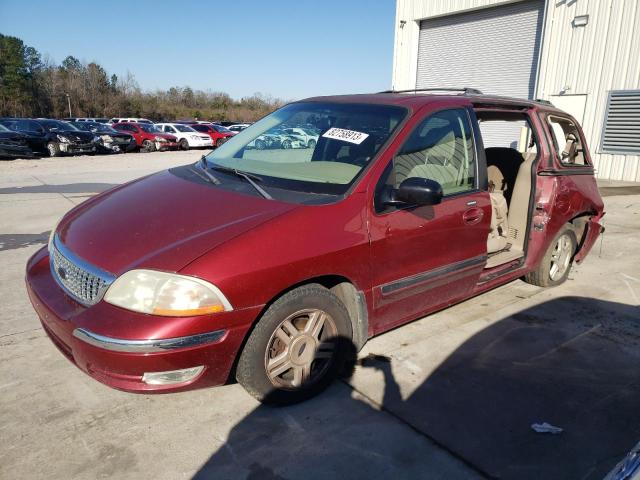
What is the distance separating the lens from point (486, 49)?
17.2 meters

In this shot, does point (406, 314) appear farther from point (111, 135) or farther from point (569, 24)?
point (111, 135)

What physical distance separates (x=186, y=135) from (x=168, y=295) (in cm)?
2467

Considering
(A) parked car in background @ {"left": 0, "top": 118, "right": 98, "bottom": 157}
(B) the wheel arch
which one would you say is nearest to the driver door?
(B) the wheel arch

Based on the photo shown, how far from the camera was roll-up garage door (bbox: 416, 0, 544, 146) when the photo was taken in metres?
16.0

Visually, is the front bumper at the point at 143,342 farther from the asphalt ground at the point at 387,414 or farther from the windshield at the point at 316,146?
the windshield at the point at 316,146

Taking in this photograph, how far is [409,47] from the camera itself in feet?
64.8

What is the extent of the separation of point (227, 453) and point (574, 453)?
1.76 meters

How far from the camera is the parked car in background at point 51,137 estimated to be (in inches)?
739

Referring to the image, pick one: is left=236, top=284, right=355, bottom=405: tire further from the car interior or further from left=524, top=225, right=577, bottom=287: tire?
left=524, top=225, right=577, bottom=287: tire

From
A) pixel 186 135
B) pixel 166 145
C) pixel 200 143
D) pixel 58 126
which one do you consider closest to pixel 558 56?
pixel 200 143

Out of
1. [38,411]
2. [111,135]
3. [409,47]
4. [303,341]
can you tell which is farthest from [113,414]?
[111,135]

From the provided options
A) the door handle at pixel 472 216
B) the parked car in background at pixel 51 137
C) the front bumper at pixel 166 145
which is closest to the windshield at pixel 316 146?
the door handle at pixel 472 216

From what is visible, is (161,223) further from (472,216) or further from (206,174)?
(472,216)

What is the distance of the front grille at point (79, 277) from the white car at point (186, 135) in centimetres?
2368
